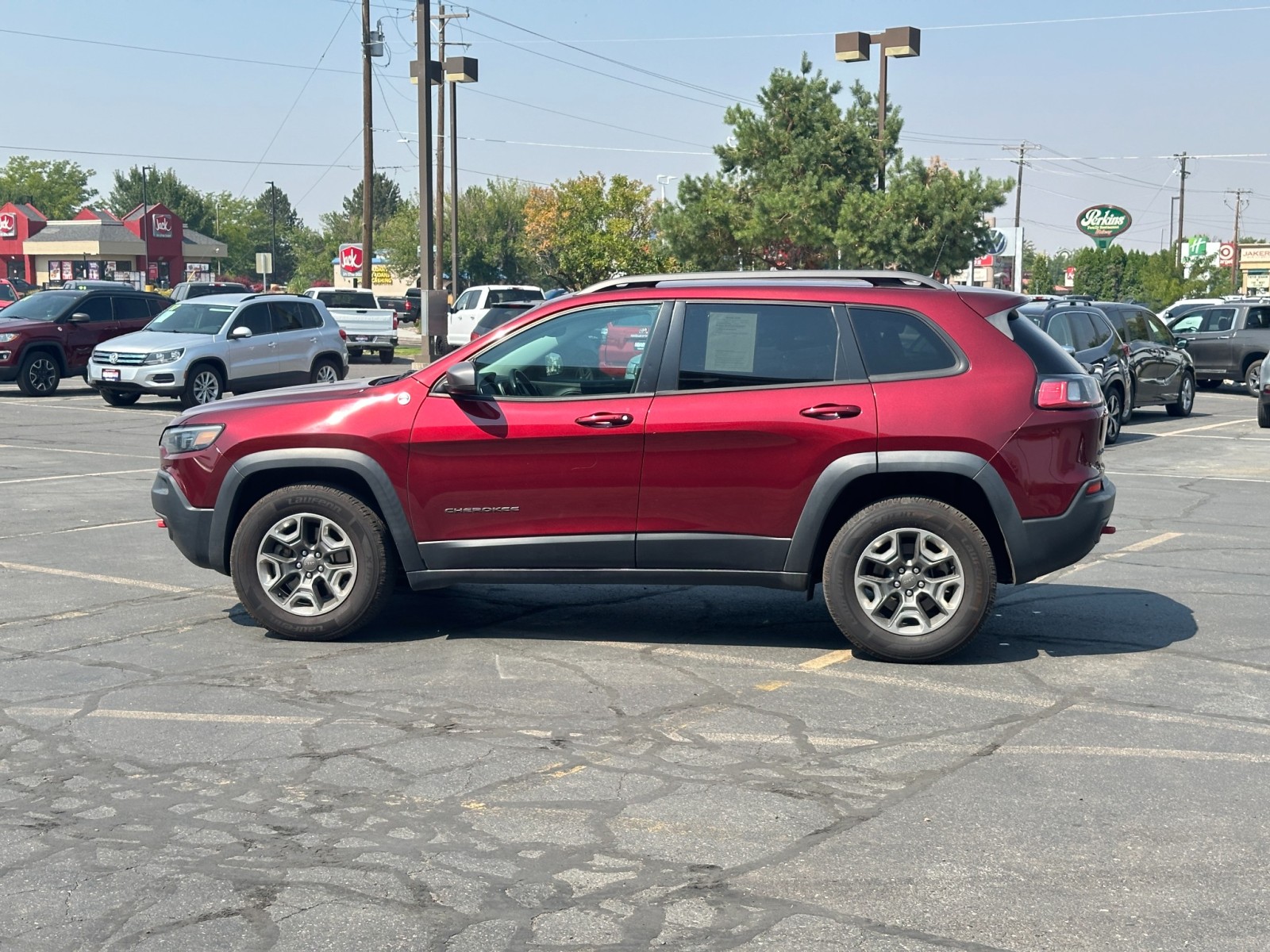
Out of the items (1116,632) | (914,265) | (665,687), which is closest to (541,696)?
(665,687)

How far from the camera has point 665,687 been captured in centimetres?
659

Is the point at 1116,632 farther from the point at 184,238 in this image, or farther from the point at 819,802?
the point at 184,238

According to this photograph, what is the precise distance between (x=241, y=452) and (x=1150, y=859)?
15.7 feet

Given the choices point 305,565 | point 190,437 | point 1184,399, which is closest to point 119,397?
point 1184,399

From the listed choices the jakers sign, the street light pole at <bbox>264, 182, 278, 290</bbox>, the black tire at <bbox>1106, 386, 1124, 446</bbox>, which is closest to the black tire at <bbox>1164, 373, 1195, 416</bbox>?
the black tire at <bbox>1106, 386, 1124, 446</bbox>

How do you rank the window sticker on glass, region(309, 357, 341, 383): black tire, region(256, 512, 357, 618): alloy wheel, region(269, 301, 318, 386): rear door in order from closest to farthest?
the window sticker on glass
region(256, 512, 357, 618): alloy wheel
region(269, 301, 318, 386): rear door
region(309, 357, 341, 383): black tire

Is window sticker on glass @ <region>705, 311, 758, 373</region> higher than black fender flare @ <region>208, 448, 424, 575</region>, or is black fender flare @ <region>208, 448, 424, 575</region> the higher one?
window sticker on glass @ <region>705, 311, 758, 373</region>

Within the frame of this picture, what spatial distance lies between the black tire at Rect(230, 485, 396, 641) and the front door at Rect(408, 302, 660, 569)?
286 millimetres

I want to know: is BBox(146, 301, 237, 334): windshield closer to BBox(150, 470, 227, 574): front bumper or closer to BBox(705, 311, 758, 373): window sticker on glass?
BBox(150, 470, 227, 574): front bumper

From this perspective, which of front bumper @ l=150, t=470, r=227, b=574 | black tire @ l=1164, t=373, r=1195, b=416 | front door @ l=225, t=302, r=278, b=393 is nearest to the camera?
front bumper @ l=150, t=470, r=227, b=574

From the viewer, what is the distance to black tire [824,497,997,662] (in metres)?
6.91

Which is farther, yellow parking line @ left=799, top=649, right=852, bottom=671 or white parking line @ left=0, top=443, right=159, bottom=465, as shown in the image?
white parking line @ left=0, top=443, right=159, bottom=465

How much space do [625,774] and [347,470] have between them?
8.87 feet

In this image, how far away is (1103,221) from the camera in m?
62.8
